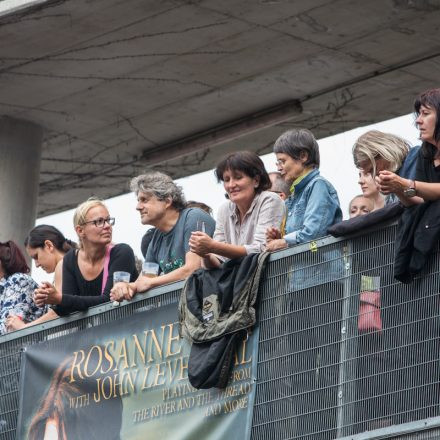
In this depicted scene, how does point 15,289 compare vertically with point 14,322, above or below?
above

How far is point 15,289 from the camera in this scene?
10.6 metres

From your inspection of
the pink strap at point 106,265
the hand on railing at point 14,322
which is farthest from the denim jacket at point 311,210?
the hand on railing at point 14,322

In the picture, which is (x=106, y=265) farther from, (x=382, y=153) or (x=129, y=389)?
(x=382, y=153)

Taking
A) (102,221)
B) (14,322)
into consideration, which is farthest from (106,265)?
(14,322)

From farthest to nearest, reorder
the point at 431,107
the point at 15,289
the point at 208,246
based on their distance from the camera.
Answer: the point at 15,289
the point at 208,246
the point at 431,107

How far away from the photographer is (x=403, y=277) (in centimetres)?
761

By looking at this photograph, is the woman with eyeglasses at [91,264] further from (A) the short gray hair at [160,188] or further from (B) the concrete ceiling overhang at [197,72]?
(B) the concrete ceiling overhang at [197,72]

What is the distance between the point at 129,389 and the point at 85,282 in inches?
40.5

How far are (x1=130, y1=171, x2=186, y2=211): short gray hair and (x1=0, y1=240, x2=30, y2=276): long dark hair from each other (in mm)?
1524

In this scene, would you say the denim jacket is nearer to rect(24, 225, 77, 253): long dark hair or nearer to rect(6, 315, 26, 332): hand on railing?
rect(24, 225, 77, 253): long dark hair

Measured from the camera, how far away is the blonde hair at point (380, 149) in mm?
7891

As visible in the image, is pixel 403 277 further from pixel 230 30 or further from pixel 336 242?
pixel 230 30

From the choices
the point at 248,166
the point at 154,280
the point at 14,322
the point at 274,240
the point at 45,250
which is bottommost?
the point at 274,240

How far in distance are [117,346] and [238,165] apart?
168 centimetres
